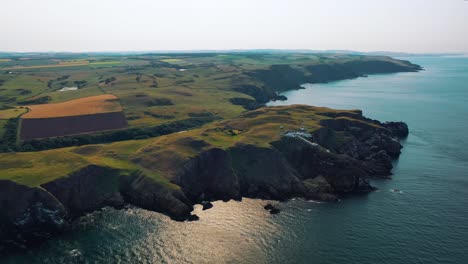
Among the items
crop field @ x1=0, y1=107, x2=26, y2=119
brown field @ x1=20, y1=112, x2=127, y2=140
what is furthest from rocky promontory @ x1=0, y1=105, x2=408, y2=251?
crop field @ x1=0, y1=107, x2=26, y2=119

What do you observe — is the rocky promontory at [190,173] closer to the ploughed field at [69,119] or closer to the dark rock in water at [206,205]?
the dark rock in water at [206,205]

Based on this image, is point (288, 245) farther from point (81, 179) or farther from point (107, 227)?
point (81, 179)

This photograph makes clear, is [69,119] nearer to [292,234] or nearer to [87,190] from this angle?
[87,190]

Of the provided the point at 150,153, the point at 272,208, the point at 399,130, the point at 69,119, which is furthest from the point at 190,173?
the point at 399,130

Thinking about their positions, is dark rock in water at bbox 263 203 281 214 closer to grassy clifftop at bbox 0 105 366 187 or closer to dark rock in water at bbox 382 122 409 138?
grassy clifftop at bbox 0 105 366 187

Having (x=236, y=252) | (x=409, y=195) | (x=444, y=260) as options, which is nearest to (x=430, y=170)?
(x=409, y=195)

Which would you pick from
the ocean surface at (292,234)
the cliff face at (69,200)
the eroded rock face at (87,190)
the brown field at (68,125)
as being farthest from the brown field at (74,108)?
the ocean surface at (292,234)
